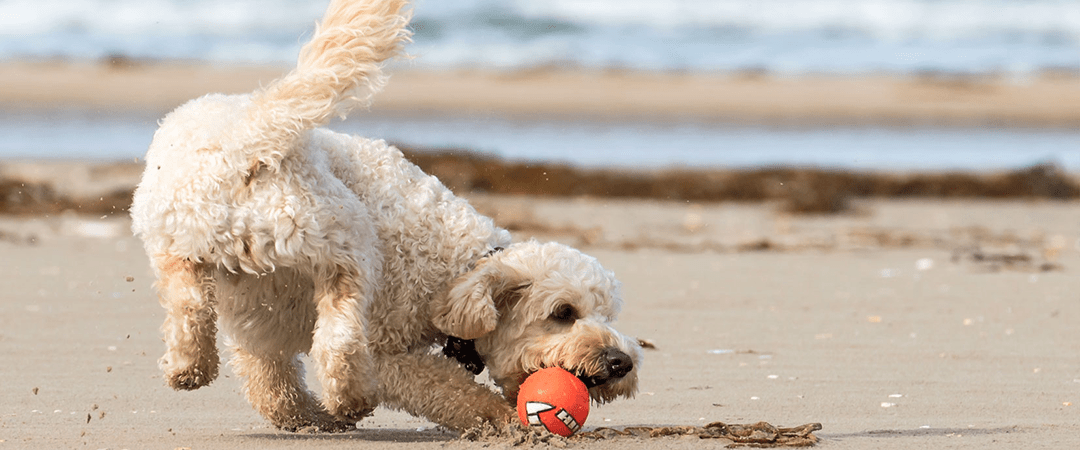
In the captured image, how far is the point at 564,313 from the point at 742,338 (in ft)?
9.28

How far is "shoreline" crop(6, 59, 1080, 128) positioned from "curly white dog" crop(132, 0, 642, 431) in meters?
20.7

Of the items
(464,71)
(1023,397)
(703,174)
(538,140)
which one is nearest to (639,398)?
(1023,397)

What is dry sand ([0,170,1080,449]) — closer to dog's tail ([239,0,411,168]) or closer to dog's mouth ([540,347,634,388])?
dog's mouth ([540,347,634,388])

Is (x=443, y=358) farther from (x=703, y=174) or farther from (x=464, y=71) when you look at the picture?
(x=464, y=71)

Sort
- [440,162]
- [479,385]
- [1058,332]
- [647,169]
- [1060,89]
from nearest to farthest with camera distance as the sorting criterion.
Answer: [479,385] < [1058,332] < [440,162] < [647,169] < [1060,89]

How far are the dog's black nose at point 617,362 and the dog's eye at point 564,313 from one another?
218 mm

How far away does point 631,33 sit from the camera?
36031 mm

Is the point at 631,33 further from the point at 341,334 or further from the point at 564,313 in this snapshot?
the point at 341,334

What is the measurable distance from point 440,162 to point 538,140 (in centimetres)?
815

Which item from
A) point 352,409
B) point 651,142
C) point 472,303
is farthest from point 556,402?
point 651,142

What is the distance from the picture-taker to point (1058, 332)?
24.8ft

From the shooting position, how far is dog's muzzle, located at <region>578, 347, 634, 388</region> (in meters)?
4.75

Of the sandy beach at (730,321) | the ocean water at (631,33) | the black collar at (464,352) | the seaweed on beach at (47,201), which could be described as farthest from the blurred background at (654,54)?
the black collar at (464,352)

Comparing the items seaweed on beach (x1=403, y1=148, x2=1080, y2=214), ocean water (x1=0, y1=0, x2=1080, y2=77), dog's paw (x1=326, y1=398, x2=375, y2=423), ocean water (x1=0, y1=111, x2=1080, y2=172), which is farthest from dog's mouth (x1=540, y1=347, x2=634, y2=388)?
ocean water (x1=0, y1=0, x2=1080, y2=77)
